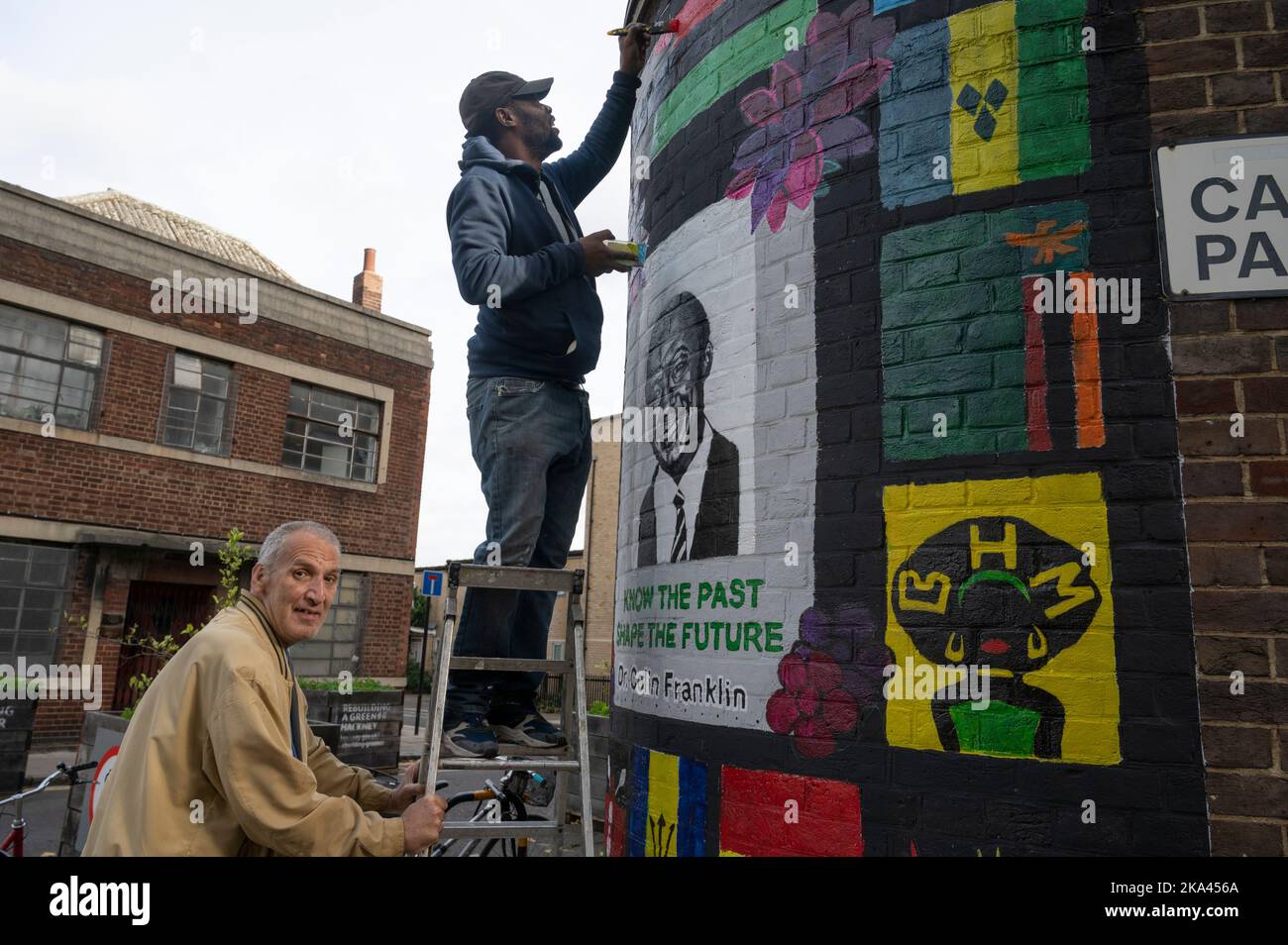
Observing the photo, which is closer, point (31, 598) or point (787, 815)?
point (787, 815)

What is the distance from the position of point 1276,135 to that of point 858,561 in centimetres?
182

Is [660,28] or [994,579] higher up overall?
[660,28]

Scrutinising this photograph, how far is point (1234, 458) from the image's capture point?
242cm

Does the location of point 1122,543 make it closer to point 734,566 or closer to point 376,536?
point 734,566

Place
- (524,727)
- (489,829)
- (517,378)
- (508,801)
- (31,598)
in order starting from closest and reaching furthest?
(489,829)
(524,727)
(517,378)
(508,801)
(31,598)

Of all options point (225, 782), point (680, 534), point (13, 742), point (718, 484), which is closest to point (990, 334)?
point (718, 484)

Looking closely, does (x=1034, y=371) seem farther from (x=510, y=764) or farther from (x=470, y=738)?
(x=470, y=738)

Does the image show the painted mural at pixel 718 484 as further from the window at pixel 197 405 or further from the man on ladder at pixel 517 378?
the window at pixel 197 405

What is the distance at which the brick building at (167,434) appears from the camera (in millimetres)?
12633

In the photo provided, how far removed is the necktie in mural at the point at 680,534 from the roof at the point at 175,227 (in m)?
14.5

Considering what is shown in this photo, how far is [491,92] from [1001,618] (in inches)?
139

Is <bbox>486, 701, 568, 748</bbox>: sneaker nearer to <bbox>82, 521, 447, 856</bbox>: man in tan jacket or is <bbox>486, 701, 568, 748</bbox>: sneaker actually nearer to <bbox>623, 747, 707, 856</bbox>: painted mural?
<bbox>623, 747, 707, 856</bbox>: painted mural

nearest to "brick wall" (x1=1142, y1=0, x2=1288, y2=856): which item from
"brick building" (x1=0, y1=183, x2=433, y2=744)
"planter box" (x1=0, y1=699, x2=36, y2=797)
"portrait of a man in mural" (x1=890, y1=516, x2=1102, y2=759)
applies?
"portrait of a man in mural" (x1=890, y1=516, x2=1102, y2=759)
